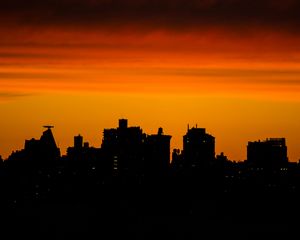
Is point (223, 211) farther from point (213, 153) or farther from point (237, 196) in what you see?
point (213, 153)

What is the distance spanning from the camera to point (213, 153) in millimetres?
187500

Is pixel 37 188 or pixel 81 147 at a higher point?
pixel 81 147

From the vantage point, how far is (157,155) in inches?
6718

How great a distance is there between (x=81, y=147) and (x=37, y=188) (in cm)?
2936

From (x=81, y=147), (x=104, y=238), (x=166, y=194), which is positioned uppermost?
(x=81, y=147)

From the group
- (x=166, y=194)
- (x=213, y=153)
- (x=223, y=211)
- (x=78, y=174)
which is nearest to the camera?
(x=223, y=211)

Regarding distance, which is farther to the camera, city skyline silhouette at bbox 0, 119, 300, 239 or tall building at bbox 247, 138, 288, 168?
tall building at bbox 247, 138, 288, 168

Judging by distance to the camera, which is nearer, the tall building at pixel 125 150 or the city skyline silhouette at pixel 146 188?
the city skyline silhouette at pixel 146 188

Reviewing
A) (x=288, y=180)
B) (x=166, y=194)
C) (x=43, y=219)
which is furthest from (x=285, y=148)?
(x=43, y=219)

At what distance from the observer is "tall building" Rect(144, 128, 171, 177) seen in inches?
6442

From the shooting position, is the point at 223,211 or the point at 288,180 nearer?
the point at 223,211

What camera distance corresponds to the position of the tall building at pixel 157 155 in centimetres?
16362

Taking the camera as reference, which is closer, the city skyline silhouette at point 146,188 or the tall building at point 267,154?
the city skyline silhouette at point 146,188

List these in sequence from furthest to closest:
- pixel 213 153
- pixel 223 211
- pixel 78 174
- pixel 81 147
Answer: pixel 213 153
pixel 81 147
pixel 78 174
pixel 223 211
